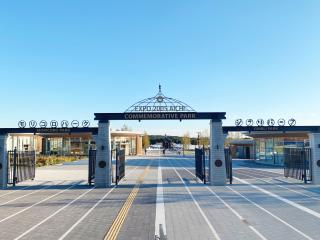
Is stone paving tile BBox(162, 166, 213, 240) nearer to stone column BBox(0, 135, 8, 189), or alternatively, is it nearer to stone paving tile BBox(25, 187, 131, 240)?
stone paving tile BBox(25, 187, 131, 240)

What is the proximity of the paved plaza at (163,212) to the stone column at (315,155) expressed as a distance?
1602mm

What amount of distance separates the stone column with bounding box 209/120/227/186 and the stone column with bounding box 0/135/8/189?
13730 millimetres

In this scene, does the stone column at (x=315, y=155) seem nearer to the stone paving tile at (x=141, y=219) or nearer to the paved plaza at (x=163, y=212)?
the paved plaza at (x=163, y=212)

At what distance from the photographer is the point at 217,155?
24328 mm

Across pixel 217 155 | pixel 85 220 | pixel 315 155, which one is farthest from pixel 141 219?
pixel 315 155

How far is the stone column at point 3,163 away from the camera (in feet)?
78.1

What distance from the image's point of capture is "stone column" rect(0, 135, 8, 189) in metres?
23.8

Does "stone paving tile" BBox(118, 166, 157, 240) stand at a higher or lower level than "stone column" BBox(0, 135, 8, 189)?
lower

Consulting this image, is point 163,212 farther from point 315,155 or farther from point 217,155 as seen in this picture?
point 315,155

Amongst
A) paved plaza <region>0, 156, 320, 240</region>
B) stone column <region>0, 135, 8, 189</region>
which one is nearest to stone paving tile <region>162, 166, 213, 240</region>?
paved plaza <region>0, 156, 320, 240</region>

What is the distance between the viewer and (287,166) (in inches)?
1109

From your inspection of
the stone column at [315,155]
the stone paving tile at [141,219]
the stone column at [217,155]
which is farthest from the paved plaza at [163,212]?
the stone column at [315,155]

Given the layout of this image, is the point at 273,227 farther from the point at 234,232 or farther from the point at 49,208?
the point at 49,208

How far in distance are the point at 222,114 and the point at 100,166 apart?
897 centimetres
